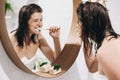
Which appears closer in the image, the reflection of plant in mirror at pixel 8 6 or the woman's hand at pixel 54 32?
the reflection of plant in mirror at pixel 8 6

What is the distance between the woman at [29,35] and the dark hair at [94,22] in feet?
0.99

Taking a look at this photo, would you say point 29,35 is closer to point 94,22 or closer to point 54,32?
point 54,32

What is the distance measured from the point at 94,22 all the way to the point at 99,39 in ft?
0.35

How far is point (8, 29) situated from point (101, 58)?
0.53 metres

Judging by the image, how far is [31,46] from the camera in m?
1.22

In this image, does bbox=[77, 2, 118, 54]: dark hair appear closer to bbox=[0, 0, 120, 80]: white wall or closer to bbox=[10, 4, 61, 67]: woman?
bbox=[0, 0, 120, 80]: white wall

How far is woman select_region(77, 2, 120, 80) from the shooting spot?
4.15ft

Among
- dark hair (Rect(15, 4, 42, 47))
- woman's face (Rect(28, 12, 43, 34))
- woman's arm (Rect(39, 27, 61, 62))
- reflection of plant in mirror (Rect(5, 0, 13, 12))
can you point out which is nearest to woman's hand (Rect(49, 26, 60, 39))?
woman's arm (Rect(39, 27, 61, 62))

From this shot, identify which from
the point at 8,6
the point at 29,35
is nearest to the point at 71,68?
the point at 29,35

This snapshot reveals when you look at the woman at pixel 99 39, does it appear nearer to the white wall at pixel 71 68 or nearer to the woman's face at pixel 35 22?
the white wall at pixel 71 68

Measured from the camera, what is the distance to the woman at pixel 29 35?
1.13 m

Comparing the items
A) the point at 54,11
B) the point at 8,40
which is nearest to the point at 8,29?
the point at 8,40

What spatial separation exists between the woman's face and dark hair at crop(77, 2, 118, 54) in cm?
32

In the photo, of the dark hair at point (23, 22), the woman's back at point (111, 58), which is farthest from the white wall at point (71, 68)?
the woman's back at point (111, 58)
